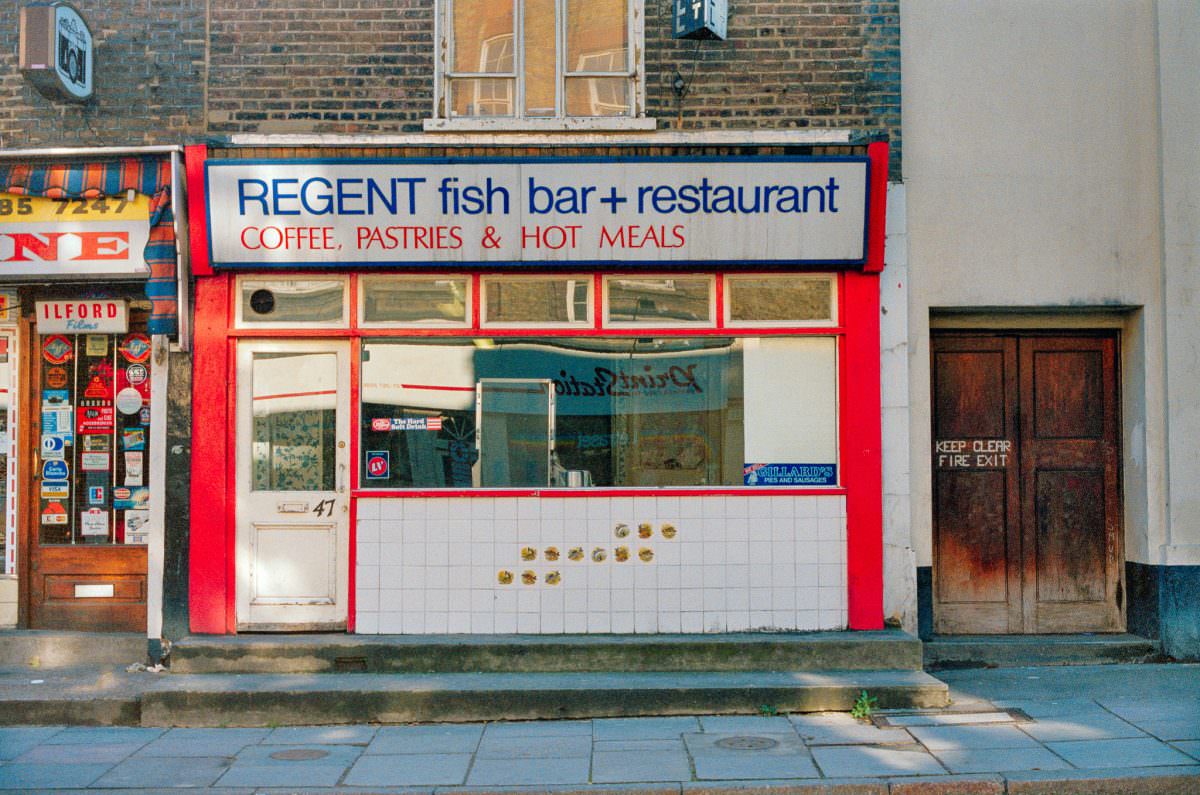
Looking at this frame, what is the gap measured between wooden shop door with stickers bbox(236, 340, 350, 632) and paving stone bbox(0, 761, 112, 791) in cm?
191

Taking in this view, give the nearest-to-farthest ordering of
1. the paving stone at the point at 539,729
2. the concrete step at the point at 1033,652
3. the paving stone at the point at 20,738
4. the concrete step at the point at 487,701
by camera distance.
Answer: the paving stone at the point at 20,738, the paving stone at the point at 539,729, the concrete step at the point at 487,701, the concrete step at the point at 1033,652

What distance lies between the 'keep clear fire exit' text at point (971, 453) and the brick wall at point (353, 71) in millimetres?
2249

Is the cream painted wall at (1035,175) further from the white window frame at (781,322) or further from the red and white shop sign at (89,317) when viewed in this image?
the red and white shop sign at (89,317)

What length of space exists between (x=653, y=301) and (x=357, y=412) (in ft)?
8.01

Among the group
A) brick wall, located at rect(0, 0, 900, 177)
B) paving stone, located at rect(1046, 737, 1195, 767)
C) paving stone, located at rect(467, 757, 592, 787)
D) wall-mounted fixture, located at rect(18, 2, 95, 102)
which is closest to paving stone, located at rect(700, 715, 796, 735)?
paving stone, located at rect(467, 757, 592, 787)

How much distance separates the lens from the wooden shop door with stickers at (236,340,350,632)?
8.20m

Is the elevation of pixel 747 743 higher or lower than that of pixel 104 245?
lower

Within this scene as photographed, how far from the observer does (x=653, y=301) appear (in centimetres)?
830

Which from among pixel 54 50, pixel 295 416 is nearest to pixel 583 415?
pixel 295 416

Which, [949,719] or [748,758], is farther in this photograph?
[949,719]

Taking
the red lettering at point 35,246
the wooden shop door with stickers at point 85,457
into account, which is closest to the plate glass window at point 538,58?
the red lettering at point 35,246

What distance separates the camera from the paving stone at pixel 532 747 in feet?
21.3

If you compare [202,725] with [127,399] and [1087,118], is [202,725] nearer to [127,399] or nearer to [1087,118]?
[127,399]

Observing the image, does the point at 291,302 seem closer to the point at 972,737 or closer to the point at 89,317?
the point at 89,317
